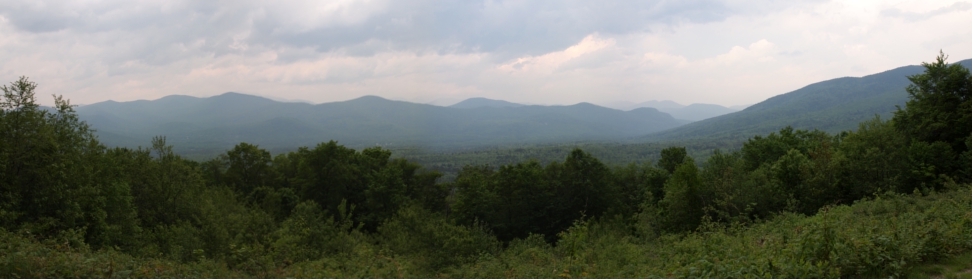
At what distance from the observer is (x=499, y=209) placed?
3553 cm

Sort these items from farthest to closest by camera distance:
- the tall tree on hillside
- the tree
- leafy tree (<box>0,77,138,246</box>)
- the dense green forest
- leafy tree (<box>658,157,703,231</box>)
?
leafy tree (<box>658,157,703,231</box>) < the tree < the tall tree on hillside < leafy tree (<box>0,77,138,246</box>) < the dense green forest

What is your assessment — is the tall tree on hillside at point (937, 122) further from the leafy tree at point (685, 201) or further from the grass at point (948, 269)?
the grass at point (948, 269)

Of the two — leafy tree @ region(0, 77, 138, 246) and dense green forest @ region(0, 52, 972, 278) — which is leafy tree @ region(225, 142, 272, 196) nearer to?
dense green forest @ region(0, 52, 972, 278)

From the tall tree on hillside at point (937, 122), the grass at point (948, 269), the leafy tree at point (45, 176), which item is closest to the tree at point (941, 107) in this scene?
the tall tree on hillside at point (937, 122)

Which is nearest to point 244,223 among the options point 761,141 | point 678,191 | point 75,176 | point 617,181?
point 75,176

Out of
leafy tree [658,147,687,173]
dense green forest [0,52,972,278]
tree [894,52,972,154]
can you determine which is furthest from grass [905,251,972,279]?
leafy tree [658,147,687,173]

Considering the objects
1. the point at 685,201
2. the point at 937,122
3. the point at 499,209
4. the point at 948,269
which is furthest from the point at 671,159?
the point at 948,269

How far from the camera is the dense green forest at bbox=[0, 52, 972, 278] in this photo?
8586 millimetres

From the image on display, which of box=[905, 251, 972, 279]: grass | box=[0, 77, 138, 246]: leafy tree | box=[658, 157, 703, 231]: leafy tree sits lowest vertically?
box=[658, 157, 703, 231]: leafy tree

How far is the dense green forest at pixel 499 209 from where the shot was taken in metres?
8.59

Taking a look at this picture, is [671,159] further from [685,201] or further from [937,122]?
[937,122]

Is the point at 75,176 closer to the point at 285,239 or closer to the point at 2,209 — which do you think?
the point at 2,209

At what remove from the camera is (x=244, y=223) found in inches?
884

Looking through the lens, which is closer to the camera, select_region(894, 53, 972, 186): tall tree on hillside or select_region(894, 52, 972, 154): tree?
select_region(894, 53, 972, 186): tall tree on hillside
